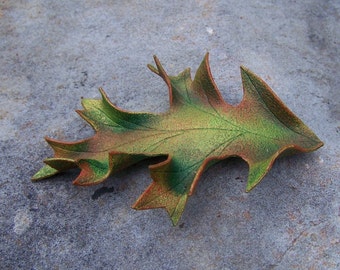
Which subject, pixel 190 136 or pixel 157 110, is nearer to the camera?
pixel 190 136

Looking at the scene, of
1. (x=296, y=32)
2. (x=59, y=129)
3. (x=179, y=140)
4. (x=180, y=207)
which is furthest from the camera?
(x=296, y=32)

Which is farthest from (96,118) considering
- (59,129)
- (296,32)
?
(296,32)

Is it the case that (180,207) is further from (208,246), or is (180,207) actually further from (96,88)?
(96,88)
